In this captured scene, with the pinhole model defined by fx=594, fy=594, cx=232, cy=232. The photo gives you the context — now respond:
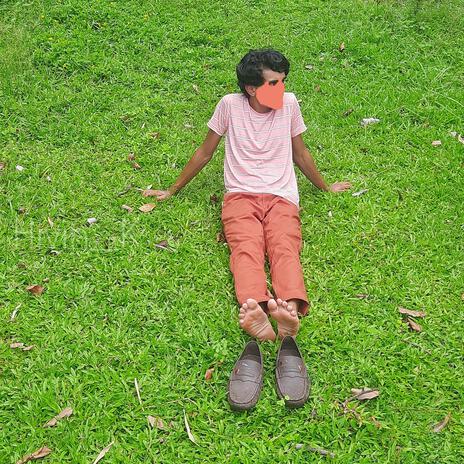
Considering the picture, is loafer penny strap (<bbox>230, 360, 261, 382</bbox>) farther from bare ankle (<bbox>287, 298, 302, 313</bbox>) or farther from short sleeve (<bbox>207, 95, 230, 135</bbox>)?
short sleeve (<bbox>207, 95, 230, 135</bbox>)

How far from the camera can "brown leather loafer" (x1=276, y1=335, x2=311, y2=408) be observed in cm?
281

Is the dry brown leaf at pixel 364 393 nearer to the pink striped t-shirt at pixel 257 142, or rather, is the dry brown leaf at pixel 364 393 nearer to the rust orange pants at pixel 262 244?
the rust orange pants at pixel 262 244

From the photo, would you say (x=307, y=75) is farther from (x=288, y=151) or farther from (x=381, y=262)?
(x=381, y=262)

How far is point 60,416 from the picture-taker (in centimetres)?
277

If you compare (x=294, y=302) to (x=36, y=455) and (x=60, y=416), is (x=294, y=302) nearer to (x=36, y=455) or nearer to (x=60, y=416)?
(x=60, y=416)

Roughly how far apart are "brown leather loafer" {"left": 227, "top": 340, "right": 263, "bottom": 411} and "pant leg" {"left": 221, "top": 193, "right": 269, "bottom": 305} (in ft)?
1.00

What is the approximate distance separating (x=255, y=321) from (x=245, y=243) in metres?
0.58

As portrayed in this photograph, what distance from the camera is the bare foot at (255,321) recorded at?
117 inches

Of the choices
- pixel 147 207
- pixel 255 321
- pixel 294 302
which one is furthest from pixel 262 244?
pixel 147 207

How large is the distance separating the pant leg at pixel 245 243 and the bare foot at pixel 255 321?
15cm

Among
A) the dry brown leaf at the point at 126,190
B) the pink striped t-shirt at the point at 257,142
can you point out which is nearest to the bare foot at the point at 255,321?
the pink striped t-shirt at the point at 257,142

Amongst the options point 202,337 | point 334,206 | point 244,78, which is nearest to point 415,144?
point 334,206

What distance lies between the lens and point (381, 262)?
3.71 meters

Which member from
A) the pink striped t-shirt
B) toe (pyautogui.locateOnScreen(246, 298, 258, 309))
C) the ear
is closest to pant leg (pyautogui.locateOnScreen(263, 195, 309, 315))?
the pink striped t-shirt
